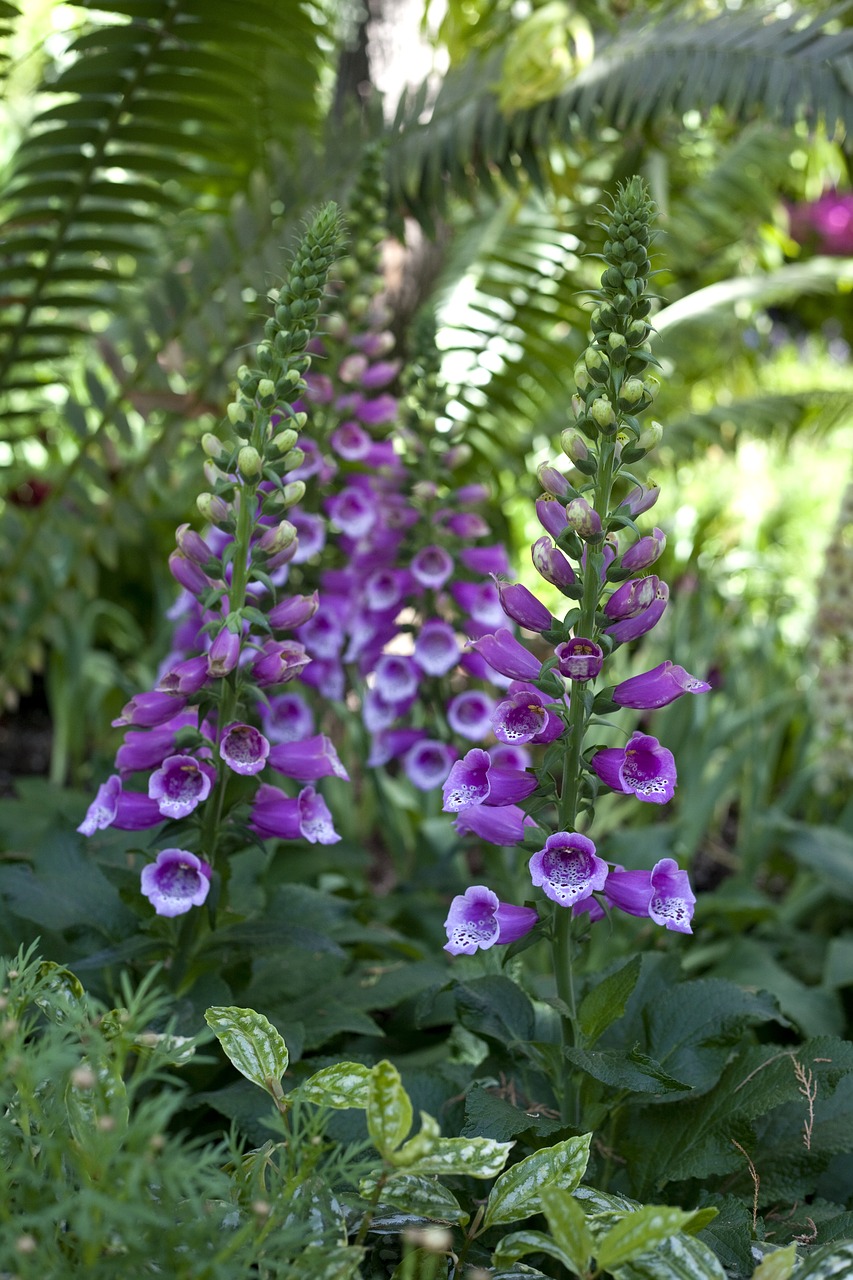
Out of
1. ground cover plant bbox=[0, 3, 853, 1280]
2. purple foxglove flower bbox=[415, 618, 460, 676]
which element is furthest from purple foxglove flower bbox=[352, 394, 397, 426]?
purple foxglove flower bbox=[415, 618, 460, 676]

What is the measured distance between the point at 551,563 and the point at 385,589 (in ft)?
3.12

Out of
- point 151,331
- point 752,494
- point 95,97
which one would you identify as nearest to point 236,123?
point 95,97

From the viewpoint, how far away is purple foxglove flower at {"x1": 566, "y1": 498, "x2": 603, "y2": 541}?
44.9 inches

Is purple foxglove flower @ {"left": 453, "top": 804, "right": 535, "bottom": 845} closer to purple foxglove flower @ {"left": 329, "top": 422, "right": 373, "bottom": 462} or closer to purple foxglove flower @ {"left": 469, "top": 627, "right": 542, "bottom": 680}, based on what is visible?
purple foxglove flower @ {"left": 469, "top": 627, "right": 542, "bottom": 680}

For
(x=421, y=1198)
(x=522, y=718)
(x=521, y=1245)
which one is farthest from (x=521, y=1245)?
(x=522, y=718)

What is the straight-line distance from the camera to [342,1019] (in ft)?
4.91

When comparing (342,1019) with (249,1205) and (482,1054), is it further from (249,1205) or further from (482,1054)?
(249,1205)

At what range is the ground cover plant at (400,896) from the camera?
93 cm

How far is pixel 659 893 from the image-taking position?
1.18 meters

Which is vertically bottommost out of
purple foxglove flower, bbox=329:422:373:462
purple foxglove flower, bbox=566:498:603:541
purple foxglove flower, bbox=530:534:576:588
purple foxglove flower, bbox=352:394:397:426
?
purple foxglove flower, bbox=530:534:576:588

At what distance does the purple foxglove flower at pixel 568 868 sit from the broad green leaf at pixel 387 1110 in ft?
0.85

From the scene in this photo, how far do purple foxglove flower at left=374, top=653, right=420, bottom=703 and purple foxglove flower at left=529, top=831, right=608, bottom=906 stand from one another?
0.92 meters

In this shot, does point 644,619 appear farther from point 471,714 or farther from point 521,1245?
point 471,714

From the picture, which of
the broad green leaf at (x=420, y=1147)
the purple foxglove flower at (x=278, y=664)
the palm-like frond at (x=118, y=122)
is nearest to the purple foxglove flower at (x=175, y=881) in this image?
the purple foxglove flower at (x=278, y=664)
